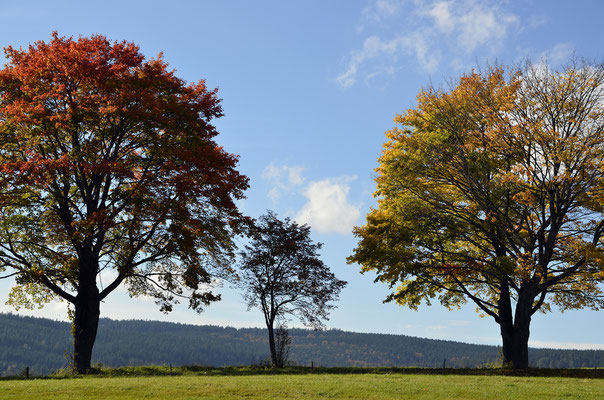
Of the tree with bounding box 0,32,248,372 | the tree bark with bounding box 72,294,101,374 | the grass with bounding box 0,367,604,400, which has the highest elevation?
the tree with bounding box 0,32,248,372

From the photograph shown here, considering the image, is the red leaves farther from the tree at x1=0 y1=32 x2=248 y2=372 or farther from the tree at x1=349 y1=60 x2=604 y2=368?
the tree at x1=349 y1=60 x2=604 y2=368

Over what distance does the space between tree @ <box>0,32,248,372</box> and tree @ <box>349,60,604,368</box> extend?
11326mm

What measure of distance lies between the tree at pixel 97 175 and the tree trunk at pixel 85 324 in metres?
0.06

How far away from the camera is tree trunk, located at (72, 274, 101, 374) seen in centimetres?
3023

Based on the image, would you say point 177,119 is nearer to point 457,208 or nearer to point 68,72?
point 68,72

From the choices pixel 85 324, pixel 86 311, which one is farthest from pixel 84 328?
pixel 86 311

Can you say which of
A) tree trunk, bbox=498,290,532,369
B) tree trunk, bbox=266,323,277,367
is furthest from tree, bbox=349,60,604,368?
tree trunk, bbox=266,323,277,367

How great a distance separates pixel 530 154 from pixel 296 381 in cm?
1877

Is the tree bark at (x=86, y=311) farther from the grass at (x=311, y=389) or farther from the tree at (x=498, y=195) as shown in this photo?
the tree at (x=498, y=195)

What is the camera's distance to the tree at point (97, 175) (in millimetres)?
29578

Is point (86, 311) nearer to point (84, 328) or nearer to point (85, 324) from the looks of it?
point (85, 324)

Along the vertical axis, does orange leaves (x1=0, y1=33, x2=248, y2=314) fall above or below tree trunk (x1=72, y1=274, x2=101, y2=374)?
above

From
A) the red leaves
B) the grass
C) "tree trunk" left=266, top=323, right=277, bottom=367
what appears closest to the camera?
the grass

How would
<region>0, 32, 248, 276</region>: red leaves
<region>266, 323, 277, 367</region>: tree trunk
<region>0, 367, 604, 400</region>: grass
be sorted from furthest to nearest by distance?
1. <region>266, 323, 277, 367</region>: tree trunk
2. <region>0, 32, 248, 276</region>: red leaves
3. <region>0, 367, 604, 400</region>: grass
